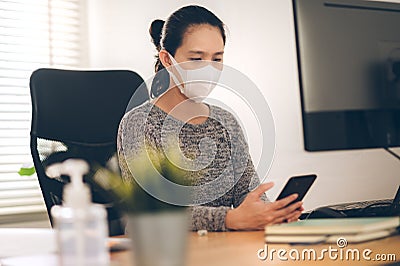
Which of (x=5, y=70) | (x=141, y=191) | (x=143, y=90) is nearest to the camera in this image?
(x=141, y=191)

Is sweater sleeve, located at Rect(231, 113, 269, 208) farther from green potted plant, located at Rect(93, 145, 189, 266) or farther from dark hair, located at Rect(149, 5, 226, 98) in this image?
green potted plant, located at Rect(93, 145, 189, 266)

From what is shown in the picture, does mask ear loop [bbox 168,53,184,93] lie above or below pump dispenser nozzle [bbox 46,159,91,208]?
above

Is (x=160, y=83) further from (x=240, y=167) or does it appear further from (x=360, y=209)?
(x=360, y=209)

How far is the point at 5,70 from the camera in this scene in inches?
69.2

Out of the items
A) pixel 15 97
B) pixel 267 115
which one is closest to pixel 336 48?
pixel 267 115

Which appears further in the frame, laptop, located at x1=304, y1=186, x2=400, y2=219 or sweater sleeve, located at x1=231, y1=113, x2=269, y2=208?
sweater sleeve, located at x1=231, y1=113, x2=269, y2=208

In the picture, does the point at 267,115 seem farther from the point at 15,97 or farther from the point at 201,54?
the point at 15,97

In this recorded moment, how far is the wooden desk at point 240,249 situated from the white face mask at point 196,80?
0.36 metres

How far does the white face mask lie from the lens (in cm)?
137

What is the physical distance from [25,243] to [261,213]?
417 millimetres

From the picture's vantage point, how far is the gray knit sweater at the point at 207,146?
1.34 meters

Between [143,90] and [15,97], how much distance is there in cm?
42

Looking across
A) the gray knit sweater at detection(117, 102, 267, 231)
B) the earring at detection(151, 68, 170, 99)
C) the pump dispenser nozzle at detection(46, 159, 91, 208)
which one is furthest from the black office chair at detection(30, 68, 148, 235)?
the pump dispenser nozzle at detection(46, 159, 91, 208)

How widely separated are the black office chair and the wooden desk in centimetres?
42
